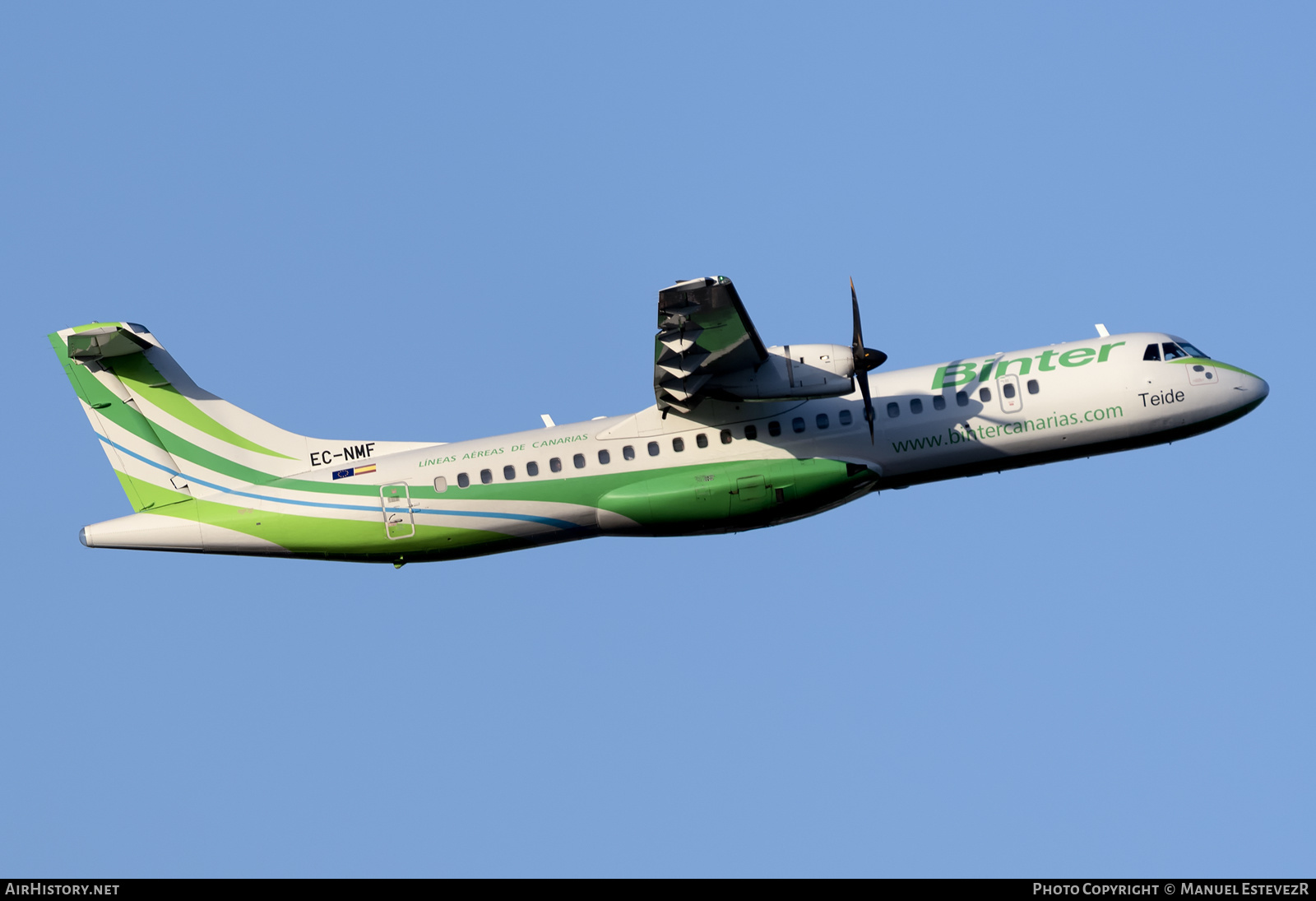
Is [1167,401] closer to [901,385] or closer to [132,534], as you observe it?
[901,385]

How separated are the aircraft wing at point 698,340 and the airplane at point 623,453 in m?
Answer: 0.13

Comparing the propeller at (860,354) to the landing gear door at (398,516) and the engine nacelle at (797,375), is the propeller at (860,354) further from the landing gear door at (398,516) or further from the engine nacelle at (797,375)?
the landing gear door at (398,516)

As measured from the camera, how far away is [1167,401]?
28.6m

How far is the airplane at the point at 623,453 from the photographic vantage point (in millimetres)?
27469

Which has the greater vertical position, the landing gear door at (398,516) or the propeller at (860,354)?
the propeller at (860,354)

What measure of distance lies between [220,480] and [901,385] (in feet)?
47.4

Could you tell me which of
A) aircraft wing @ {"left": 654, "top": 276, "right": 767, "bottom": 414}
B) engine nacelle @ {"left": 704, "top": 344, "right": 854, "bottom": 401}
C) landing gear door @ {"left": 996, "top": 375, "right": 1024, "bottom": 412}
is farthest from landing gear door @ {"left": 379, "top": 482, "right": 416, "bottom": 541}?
landing gear door @ {"left": 996, "top": 375, "right": 1024, "bottom": 412}

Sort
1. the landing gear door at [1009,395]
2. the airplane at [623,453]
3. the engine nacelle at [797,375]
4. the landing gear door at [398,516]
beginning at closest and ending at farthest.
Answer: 1. the engine nacelle at [797,375]
2. the airplane at [623,453]
3. the landing gear door at [398,516]
4. the landing gear door at [1009,395]

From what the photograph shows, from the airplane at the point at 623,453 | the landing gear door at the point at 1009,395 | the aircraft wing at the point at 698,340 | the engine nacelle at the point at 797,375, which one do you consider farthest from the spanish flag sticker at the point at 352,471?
the landing gear door at the point at 1009,395

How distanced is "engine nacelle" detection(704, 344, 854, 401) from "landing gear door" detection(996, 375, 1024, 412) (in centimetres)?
403

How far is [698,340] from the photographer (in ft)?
83.4

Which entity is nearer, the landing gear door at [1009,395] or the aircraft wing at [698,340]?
the aircraft wing at [698,340]

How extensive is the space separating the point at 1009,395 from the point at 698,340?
285 inches

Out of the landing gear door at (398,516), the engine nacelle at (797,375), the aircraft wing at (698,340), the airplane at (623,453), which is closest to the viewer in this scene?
the aircraft wing at (698,340)
